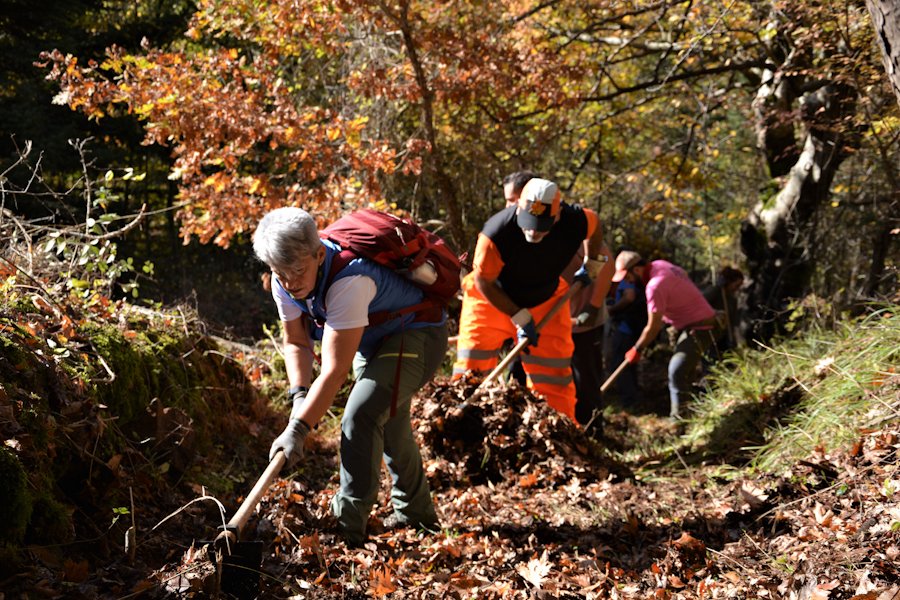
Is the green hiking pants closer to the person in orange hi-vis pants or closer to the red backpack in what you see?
the red backpack

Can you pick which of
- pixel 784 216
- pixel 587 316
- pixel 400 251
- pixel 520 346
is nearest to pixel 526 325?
pixel 520 346

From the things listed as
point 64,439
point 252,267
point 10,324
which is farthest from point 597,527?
point 252,267

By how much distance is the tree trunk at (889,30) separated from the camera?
3533 mm

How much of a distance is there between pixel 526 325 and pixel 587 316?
160 cm

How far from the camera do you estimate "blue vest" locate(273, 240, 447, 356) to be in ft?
12.3

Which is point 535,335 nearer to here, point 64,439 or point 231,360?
point 231,360

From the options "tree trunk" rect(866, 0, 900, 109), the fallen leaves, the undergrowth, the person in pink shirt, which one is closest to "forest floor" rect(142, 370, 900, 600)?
A: the fallen leaves

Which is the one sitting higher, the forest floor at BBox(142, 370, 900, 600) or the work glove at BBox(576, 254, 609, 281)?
the work glove at BBox(576, 254, 609, 281)

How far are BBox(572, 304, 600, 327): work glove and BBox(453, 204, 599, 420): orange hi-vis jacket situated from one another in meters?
1.03

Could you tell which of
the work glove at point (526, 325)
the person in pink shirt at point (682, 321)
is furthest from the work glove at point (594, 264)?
the person in pink shirt at point (682, 321)

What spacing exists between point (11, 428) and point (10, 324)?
2.75 feet

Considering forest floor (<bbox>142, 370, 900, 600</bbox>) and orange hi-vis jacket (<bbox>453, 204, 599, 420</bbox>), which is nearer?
forest floor (<bbox>142, 370, 900, 600</bbox>)

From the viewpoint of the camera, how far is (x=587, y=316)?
7418mm

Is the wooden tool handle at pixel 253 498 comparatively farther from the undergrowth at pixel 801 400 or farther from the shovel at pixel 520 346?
the undergrowth at pixel 801 400
